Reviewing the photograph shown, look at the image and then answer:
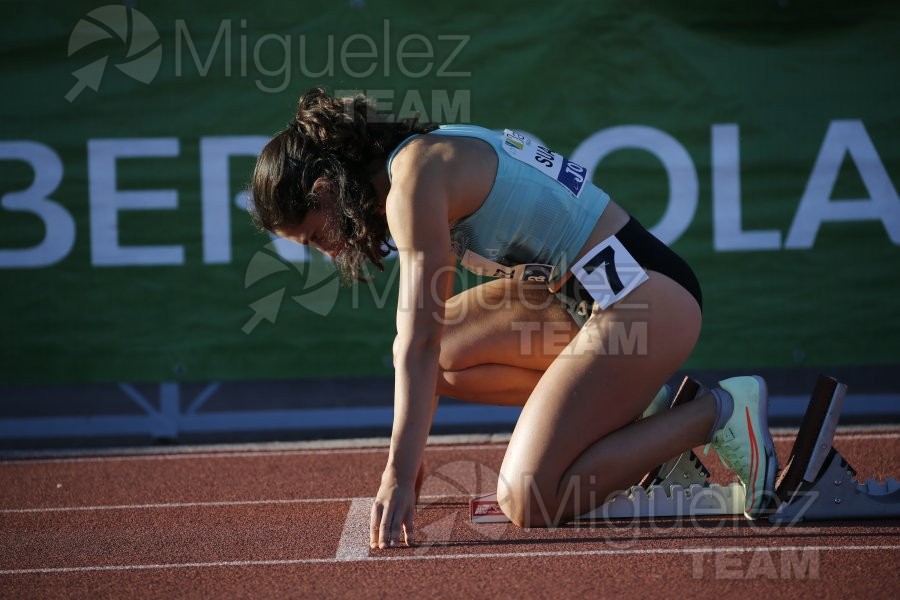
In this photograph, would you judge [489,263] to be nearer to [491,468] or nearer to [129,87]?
[491,468]

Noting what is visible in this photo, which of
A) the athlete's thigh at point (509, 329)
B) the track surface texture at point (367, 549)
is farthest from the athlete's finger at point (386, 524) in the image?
the athlete's thigh at point (509, 329)

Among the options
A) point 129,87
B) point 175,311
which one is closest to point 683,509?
point 175,311

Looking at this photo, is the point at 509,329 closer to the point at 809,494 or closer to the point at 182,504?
the point at 809,494

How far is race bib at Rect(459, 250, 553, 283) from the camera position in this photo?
331 centimetres

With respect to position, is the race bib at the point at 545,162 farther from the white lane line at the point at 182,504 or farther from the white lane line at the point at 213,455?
the white lane line at the point at 213,455

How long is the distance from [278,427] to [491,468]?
57.4 inches

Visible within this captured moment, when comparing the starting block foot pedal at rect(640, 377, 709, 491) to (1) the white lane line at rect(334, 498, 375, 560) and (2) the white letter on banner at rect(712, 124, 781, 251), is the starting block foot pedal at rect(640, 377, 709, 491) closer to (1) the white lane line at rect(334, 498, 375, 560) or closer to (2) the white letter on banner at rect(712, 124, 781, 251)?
(1) the white lane line at rect(334, 498, 375, 560)

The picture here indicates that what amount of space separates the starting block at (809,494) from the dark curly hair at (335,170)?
110 cm

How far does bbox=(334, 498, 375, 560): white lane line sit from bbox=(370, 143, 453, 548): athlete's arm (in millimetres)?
229

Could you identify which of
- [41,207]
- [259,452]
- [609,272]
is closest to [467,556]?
[609,272]

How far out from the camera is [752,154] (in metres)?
5.44

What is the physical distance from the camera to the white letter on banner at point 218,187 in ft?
17.9

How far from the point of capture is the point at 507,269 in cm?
335

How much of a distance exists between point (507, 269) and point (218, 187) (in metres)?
A: 2.54
